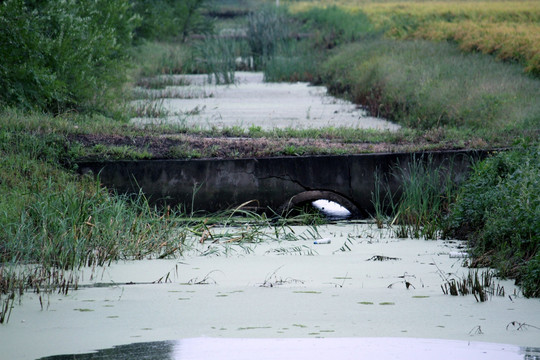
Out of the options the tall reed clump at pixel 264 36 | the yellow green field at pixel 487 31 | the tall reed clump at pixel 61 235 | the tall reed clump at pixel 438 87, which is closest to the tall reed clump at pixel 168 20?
the tall reed clump at pixel 264 36

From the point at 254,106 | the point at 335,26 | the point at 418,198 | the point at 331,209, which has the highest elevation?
the point at 418,198

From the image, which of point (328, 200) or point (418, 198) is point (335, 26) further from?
point (418, 198)

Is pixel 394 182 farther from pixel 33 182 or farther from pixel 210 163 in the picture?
pixel 33 182

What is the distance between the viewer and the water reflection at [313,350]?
4.48m

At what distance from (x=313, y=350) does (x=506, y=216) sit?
10.2 feet

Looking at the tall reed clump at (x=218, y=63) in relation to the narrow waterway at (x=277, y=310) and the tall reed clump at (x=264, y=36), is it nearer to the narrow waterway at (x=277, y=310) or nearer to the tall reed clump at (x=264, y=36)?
the tall reed clump at (x=264, y=36)

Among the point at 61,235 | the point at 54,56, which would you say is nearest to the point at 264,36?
the point at 54,56

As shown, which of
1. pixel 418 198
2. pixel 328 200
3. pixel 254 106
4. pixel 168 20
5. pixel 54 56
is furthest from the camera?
pixel 168 20

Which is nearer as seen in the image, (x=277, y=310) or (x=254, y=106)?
(x=277, y=310)

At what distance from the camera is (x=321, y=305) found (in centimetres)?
550

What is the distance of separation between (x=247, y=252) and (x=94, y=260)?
1317 millimetres

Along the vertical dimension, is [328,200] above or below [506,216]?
below

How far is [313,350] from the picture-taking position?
457cm

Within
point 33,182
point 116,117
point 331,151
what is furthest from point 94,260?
point 116,117
